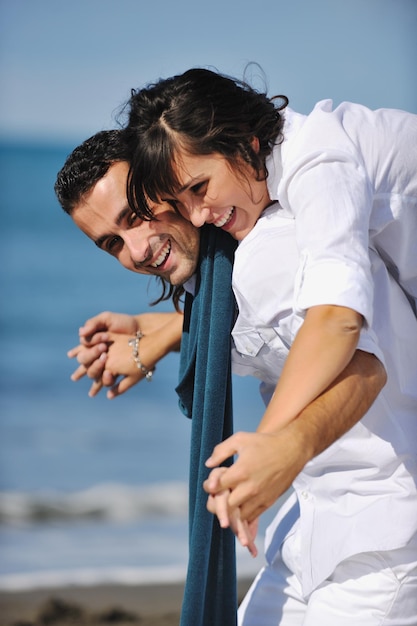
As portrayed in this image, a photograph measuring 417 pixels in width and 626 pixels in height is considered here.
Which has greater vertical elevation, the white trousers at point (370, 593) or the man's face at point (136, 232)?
the man's face at point (136, 232)

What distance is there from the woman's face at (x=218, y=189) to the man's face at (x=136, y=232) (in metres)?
0.22

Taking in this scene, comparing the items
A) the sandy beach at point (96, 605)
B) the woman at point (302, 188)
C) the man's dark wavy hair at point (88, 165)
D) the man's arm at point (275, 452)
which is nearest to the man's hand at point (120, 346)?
the man's dark wavy hair at point (88, 165)

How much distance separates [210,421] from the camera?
2.38 meters

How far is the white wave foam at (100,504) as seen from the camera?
242 inches

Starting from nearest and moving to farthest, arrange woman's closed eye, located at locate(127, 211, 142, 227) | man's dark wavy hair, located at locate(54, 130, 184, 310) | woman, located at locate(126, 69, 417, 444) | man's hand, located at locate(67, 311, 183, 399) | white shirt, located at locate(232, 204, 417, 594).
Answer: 1. woman, located at locate(126, 69, 417, 444)
2. white shirt, located at locate(232, 204, 417, 594)
3. woman's closed eye, located at locate(127, 211, 142, 227)
4. man's dark wavy hair, located at locate(54, 130, 184, 310)
5. man's hand, located at locate(67, 311, 183, 399)

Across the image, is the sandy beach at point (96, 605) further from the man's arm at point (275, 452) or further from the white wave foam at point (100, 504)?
the man's arm at point (275, 452)

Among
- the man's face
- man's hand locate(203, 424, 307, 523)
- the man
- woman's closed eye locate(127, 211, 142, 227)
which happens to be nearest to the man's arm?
man's hand locate(203, 424, 307, 523)

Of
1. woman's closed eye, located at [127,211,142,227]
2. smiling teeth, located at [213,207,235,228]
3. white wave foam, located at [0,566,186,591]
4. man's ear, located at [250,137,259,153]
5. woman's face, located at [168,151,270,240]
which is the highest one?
man's ear, located at [250,137,259,153]

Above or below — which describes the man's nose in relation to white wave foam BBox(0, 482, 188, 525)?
above

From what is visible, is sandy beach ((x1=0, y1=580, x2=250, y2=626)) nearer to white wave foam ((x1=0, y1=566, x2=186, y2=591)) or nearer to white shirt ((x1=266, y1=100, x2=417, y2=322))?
white wave foam ((x1=0, y1=566, x2=186, y2=591))

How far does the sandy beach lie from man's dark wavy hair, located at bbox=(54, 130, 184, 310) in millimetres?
2147

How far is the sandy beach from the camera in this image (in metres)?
4.32

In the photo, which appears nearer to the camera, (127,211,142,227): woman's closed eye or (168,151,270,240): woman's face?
(168,151,270,240): woman's face

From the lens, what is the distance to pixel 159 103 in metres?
2.23
